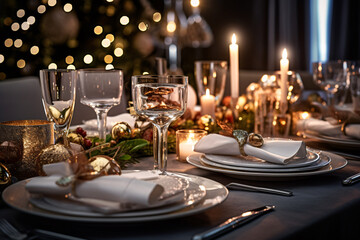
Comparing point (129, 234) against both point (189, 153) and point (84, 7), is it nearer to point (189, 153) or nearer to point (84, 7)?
point (189, 153)

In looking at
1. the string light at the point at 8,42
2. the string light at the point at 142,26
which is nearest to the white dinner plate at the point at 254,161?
the string light at the point at 8,42

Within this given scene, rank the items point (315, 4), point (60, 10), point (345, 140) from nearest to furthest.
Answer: point (345, 140) < point (60, 10) < point (315, 4)

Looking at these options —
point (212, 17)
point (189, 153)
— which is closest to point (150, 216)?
point (189, 153)

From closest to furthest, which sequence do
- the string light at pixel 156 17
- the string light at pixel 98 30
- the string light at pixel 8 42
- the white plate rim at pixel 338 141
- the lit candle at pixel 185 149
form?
1. the lit candle at pixel 185 149
2. the white plate rim at pixel 338 141
3. the string light at pixel 8 42
4. the string light at pixel 98 30
5. the string light at pixel 156 17

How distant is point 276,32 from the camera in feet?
17.5

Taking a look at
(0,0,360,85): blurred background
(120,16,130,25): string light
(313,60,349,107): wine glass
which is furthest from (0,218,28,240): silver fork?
(120,16,130,25): string light

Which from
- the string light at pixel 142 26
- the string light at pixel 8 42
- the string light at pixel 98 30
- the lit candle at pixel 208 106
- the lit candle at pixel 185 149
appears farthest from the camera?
the string light at pixel 142 26

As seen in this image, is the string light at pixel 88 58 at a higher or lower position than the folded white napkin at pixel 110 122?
higher

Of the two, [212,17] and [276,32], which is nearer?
[276,32]

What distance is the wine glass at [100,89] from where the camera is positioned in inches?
48.0

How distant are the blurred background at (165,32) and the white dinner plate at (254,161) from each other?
153 centimetres

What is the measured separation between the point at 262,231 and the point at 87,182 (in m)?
0.26

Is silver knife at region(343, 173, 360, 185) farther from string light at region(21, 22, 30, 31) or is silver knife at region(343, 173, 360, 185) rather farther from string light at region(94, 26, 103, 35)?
string light at region(94, 26, 103, 35)

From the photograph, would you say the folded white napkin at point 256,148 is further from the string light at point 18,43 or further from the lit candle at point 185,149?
the string light at point 18,43
